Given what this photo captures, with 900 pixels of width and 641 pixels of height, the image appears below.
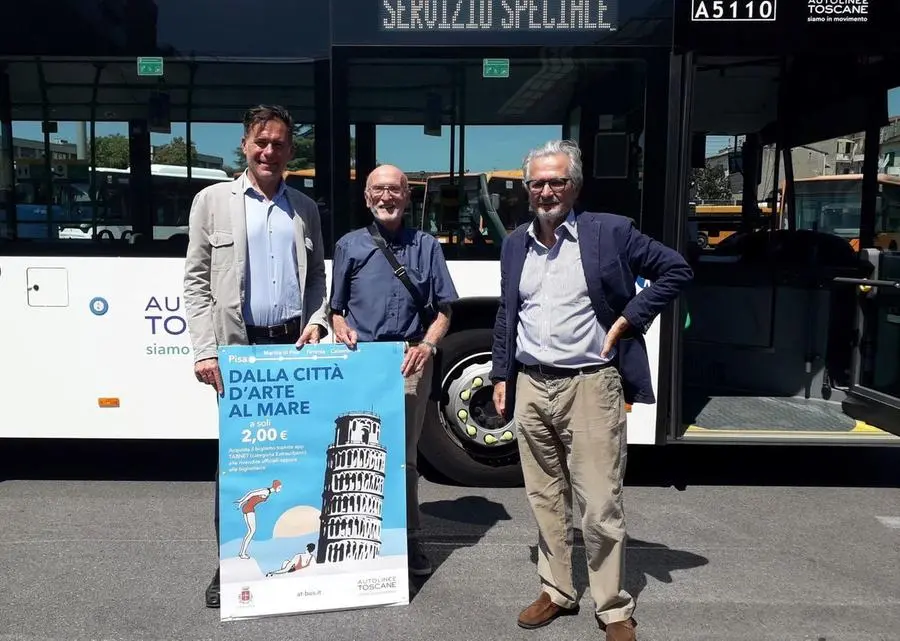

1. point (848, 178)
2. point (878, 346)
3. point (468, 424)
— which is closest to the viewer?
point (468, 424)

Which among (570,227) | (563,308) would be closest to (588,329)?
(563,308)

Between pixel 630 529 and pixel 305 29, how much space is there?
3.14m

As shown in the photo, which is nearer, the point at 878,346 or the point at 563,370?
the point at 563,370

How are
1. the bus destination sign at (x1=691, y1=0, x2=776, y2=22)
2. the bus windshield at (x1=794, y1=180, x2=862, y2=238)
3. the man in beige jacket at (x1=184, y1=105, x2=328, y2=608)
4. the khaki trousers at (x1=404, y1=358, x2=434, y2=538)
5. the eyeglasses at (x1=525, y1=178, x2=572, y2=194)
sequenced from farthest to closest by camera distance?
the bus windshield at (x1=794, y1=180, x2=862, y2=238) → the bus destination sign at (x1=691, y1=0, x2=776, y2=22) → the khaki trousers at (x1=404, y1=358, x2=434, y2=538) → the man in beige jacket at (x1=184, y1=105, x2=328, y2=608) → the eyeglasses at (x1=525, y1=178, x2=572, y2=194)

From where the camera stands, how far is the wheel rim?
4.82m

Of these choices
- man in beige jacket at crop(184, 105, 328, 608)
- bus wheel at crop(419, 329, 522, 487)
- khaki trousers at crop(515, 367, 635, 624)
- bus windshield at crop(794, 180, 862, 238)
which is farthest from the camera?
bus windshield at crop(794, 180, 862, 238)

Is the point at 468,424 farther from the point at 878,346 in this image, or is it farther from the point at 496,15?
the point at 878,346

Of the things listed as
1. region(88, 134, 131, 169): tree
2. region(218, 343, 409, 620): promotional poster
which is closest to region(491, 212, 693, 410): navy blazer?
region(218, 343, 409, 620): promotional poster

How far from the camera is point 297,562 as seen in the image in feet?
10.9

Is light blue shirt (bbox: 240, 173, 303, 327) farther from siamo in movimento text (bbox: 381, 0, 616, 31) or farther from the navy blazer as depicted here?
siamo in movimento text (bbox: 381, 0, 616, 31)

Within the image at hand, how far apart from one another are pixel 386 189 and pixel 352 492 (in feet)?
4.01

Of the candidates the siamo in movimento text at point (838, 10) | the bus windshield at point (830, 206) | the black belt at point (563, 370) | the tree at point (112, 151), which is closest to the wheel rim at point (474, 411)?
the black belt at point (563, 370)

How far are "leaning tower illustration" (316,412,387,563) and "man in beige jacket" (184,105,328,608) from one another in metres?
0.41

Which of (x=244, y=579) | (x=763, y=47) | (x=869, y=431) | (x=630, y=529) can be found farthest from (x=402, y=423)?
(x=869, y=431)
